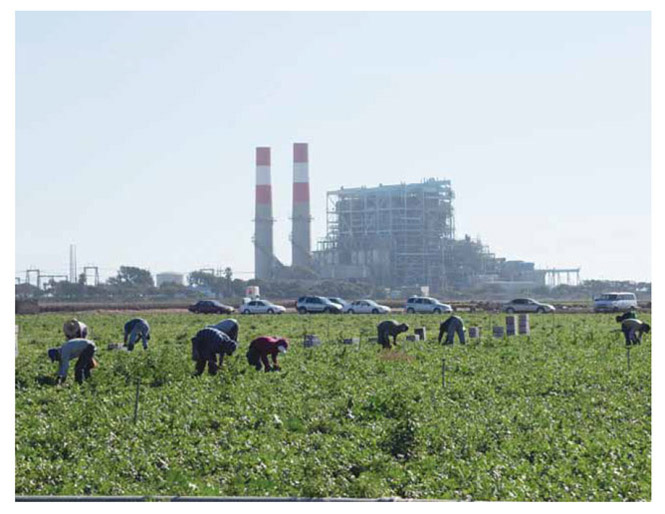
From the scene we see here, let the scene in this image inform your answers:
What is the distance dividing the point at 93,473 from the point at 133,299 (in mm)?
91030

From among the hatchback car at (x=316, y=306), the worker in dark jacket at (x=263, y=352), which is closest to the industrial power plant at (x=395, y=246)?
the hatchback car at (x=316, y=306)

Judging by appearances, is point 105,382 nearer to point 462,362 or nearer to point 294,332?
point 462,362

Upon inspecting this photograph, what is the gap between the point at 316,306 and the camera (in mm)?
63438

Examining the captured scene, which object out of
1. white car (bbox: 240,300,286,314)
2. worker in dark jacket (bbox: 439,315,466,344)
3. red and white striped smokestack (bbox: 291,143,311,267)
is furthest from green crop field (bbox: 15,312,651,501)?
red and white striped smokestack (bbox: 291,143,311,267)

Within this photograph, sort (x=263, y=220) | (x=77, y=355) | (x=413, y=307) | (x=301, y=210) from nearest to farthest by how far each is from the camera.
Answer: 1. (x=77, y=355)
2. (x=413, y=307)
3. (x=263, y=220)
4. (x=301, y=210)

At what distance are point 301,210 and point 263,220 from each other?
4142 mm

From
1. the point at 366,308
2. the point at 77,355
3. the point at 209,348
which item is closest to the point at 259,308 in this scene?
the point at 366,308

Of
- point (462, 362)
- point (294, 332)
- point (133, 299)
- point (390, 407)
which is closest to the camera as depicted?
point (390, 407)

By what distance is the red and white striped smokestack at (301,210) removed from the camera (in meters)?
108

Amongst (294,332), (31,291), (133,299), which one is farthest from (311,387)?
(31,291)

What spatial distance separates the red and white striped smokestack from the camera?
353ft

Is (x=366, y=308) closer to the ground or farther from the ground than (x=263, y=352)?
farther from the ground

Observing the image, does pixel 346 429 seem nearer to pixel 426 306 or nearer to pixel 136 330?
pixel 136 330

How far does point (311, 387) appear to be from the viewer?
1942 cm
